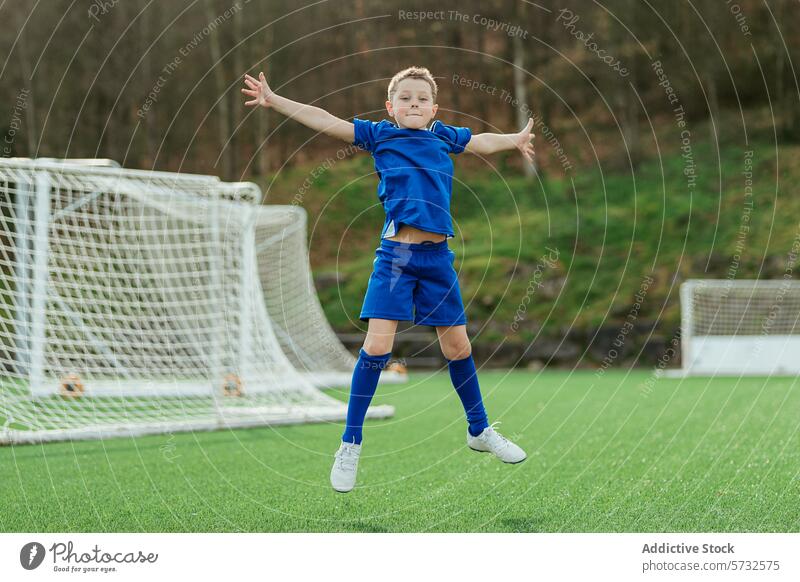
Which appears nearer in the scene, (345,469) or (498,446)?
(345,469)

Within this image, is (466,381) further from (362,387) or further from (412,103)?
(412,103)

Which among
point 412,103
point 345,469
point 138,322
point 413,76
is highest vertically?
point 413,76

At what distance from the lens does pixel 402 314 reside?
4.31 meters

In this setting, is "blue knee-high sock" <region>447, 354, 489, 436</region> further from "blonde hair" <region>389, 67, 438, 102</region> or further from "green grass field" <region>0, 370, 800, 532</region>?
"blonde hair" <region>389, 67, 438, 102</region>

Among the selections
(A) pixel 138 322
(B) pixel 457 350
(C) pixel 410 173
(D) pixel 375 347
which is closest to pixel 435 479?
(B) pixel 457 350

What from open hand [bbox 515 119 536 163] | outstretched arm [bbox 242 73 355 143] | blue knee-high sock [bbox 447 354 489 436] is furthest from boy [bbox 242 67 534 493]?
open hand [bbox 515 119 536 163]

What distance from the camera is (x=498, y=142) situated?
483 cm

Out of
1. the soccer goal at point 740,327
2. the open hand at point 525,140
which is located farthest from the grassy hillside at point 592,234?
the open hand at point 525,140

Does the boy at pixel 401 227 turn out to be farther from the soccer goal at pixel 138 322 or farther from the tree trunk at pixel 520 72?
the tree trunk at pixel 520 72

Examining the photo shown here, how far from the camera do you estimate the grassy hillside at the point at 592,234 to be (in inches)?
766

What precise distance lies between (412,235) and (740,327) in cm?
1550

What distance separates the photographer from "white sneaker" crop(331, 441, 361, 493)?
436cm
